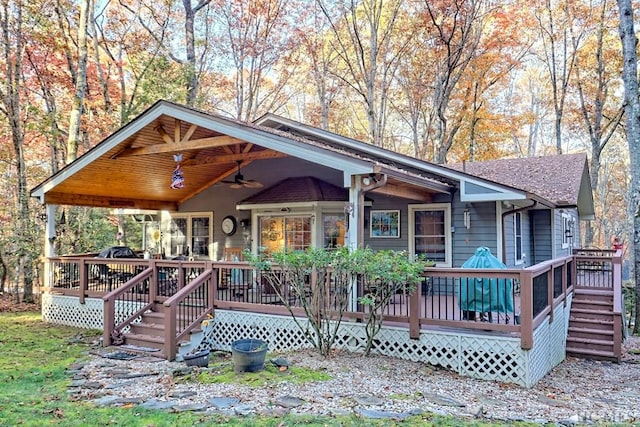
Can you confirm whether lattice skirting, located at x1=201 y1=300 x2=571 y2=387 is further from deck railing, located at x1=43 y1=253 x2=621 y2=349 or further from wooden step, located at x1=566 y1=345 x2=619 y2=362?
wooden step, located at x1=566 y1=345 x2=619 y2=362

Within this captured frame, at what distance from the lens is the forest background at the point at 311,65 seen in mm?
15484

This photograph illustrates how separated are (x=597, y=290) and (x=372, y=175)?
23.0ft

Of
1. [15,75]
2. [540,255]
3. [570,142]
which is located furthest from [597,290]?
[570,142]

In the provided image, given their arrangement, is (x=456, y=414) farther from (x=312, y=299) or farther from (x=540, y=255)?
(x=540, y=255)

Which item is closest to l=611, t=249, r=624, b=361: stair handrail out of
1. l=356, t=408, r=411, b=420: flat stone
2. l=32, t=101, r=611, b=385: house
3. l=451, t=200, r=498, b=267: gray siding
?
l=32, t=101, r=611, b=385: house

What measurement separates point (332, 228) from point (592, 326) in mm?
5827

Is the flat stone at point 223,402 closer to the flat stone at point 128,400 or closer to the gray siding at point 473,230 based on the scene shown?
the flat stone at point 128,400

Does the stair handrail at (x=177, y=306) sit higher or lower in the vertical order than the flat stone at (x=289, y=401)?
higher

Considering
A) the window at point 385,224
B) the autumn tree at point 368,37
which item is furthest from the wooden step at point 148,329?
the autumn tree at point 368,37

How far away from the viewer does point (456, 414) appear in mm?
4277

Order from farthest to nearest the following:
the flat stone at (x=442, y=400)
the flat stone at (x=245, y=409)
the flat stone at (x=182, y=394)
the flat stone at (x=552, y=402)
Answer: the flat stone at (x=552, y=402), the flat stone at (x=182, y=394), the flat stone at (x=442, y=400), the flat stone at (x=245, y=409)

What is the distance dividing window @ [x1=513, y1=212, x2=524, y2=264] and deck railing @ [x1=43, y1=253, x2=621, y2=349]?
1118 mm

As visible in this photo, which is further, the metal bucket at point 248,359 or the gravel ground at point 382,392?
the metal bucket at point 248,359

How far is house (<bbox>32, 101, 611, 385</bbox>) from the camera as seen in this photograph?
6781mm
